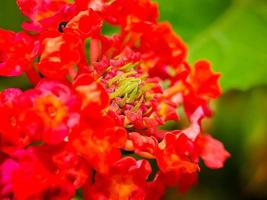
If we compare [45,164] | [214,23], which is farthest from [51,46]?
[214,23]

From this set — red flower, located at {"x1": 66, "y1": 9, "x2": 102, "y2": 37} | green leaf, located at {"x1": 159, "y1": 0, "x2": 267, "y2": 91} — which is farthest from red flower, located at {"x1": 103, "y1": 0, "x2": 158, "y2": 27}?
green leaf, located at {"x1": 159, "y1": 0, "x2": 267, "y2": 91}

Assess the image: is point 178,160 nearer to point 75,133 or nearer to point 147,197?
point 147,197

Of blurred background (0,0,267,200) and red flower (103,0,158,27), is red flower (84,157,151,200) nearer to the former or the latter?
red flower (103,0,158,27)

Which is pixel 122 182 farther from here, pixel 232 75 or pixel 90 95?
pixel 232 75

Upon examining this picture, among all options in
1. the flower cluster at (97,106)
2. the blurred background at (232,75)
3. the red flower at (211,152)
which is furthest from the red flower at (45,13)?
the blurred background at (232,75)

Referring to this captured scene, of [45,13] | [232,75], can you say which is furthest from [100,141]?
[232,75]
